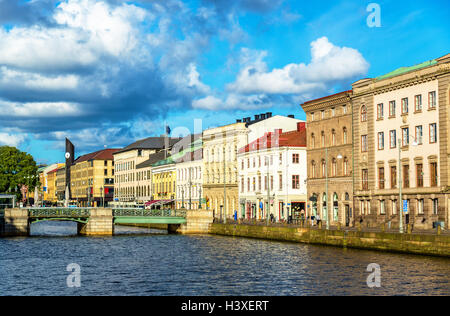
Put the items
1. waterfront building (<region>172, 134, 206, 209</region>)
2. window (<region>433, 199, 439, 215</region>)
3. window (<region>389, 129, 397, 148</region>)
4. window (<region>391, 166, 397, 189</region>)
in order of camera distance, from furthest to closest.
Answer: waterfront building (<region>172, 134, 206, 209</region>), window (<region>389, 129, 397, 148</region>), window (<region>391, 166, 397, 189</region>), window (<region>433, 199, 439, 215</region>)

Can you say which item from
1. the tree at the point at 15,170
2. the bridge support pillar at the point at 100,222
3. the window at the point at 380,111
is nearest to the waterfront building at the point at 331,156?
the window at the point at 380,111

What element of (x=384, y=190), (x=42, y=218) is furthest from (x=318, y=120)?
(x=42, y=218)

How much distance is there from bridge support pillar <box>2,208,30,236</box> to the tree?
55881 mm

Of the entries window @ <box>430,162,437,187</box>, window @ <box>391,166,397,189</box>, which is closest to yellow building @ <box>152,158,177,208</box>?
window @ <box>391,166,397,189</box>

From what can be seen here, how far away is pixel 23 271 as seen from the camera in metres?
55.9

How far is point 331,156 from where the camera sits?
98438 mm

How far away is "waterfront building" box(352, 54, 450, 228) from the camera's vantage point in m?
76.2

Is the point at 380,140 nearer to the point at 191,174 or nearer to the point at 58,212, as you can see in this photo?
the point at 58,212

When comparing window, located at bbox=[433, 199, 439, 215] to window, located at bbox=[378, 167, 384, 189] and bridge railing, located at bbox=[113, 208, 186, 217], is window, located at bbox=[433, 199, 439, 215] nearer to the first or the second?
window, located at bbox=[378, 167, 384, 189]

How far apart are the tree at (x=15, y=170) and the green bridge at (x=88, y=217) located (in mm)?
53323

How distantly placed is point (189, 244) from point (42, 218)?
2822 centimetres

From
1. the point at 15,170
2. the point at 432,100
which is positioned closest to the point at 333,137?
the point at 432,100
